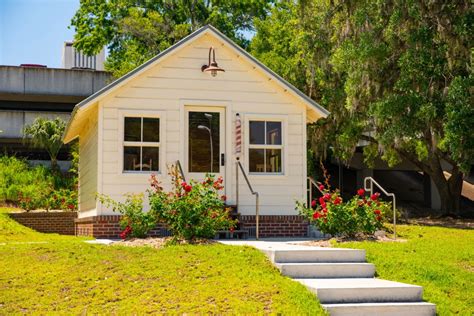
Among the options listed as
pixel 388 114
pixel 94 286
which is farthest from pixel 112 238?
pixel 388 114

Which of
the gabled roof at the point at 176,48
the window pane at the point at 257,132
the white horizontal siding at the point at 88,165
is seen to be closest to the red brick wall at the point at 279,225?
the window pane at the point at 257,132

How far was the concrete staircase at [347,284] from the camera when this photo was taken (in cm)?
862

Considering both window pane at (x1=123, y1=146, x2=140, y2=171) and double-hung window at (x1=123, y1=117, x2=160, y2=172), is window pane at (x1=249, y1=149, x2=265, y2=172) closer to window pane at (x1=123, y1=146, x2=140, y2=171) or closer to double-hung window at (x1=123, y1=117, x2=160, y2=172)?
double-hung window at (x1=123, y1=117, x2=160, y2=172)

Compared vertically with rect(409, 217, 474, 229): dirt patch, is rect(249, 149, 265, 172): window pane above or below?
above

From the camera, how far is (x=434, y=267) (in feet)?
34.5

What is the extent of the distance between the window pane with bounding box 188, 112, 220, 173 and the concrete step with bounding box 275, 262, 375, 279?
5827 mm

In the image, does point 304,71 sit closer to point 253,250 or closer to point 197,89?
point 197,89

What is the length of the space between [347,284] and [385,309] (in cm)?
74

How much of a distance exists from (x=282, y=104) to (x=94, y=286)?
813cm

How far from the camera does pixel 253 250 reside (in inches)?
426

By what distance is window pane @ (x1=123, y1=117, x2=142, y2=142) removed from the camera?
1503cm

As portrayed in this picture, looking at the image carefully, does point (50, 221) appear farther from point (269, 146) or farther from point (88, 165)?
point (269, 146)

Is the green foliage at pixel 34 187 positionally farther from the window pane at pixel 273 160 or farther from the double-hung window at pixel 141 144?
the window pane at pixel 273 160

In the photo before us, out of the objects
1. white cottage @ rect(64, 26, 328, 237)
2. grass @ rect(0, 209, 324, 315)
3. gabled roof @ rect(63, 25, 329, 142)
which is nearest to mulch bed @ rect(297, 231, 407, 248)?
grass @ rect(0, 209, 324, 315)
